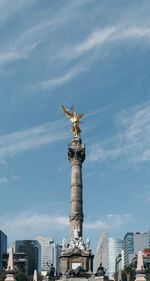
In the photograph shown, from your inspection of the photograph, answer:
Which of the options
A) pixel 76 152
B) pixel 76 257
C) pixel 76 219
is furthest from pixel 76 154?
pixel 76 257

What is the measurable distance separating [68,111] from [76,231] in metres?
20.0

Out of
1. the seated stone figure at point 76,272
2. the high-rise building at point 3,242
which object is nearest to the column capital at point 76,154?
the seated stone figure at point 76,272

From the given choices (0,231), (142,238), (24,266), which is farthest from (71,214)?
(142,238)

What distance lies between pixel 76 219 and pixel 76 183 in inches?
221

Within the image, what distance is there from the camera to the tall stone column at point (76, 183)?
194 ft

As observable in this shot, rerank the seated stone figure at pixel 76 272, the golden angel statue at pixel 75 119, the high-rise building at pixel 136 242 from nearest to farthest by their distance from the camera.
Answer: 1. the seated stone figure at pixel 76 272
2. the golden angel statue at pixel 75 119
3. the high-rise building at pixel 136 242

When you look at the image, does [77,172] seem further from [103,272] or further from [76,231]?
[103,272]

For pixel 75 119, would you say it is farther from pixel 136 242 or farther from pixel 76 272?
pixel 136 242

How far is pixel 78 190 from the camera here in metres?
61.6

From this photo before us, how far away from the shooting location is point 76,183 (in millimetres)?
61938

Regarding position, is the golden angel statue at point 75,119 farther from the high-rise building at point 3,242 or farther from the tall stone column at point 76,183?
the high-rise building at point 3,242

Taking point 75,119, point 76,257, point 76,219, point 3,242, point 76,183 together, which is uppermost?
point 75,119

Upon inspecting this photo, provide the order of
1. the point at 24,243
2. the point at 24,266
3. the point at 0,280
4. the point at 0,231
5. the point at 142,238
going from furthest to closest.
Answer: the point at 24,243 < the point at 142,238 < the point at 0,231 < the point at 24,266 < the point at 0,280

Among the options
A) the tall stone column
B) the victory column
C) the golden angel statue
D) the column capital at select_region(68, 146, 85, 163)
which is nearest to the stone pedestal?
the victory column
